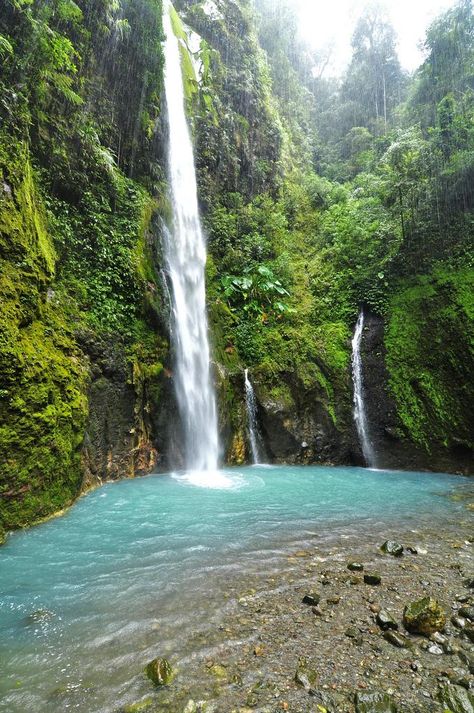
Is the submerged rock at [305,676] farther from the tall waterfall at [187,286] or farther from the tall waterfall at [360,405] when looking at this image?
the tall waterfall at [360,405]

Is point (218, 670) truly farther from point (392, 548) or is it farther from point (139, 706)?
point (392, 548)

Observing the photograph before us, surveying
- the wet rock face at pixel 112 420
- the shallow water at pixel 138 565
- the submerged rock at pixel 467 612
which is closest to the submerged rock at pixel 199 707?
the shallow water at pixel 138 565

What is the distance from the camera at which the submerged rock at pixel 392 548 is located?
161 inches

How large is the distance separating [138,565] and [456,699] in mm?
2929

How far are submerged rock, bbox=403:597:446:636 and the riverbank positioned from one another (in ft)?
0.16

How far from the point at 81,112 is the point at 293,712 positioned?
11442 mm

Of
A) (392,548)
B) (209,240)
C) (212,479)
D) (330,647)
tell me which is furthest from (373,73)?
(330,647)

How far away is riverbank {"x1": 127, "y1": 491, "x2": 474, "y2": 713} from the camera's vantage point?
2.14 metres

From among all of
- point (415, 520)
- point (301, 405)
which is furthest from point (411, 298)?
point (415, 520)

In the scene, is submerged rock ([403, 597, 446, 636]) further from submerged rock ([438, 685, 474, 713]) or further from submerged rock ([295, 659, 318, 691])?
submerged rock ([295, 659, 318, 691])

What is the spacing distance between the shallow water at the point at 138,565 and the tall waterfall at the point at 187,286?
1.99 metres

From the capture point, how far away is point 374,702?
2086 millimetres

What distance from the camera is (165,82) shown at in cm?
1255

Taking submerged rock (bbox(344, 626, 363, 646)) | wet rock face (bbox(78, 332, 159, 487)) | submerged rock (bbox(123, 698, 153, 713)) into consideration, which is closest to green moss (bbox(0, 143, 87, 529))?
wet rock face (bbox(78, 332, 159, 487))
